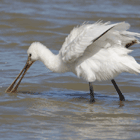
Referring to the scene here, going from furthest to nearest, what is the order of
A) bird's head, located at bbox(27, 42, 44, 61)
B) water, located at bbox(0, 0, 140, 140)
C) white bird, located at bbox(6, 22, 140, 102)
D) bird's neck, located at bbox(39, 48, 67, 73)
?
bird's head, located at bbox(27, 42, 44, 61)
bird's neck, located at bbox(39, 48, 67, 73)
white bird, located at bbox(6, 22, 140, 102)
water, located at bbox(0, 0, 140, 140)

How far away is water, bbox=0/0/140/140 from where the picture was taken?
235 inches

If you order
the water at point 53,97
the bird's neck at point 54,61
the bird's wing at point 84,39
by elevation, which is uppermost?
the bird's wing at point 84,39

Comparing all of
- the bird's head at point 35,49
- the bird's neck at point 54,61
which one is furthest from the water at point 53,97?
the bird's head at point 35,49

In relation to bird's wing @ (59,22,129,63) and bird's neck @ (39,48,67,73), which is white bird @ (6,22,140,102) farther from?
bird's neck @ (39,48,67,73)

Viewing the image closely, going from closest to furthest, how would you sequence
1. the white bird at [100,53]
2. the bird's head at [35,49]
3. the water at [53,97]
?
1. the water at [53,97]
2. the white bird at [100,53]
3. the bird's head at [35,49]

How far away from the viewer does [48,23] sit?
48.6ft

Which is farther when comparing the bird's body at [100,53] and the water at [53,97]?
the bird's body at [100,53]

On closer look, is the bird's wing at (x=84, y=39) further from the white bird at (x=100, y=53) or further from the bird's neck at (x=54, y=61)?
the bird's neck at (x=54, y=61)

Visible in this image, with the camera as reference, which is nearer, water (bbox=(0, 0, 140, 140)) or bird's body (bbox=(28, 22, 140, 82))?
water (bbox=(0, 0, 140, 140))

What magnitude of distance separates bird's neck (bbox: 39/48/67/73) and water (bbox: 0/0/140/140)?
0.64 meters

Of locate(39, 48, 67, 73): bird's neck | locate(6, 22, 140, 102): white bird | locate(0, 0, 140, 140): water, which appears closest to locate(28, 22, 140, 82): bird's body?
locate(6, 22, 140, 102): white bird

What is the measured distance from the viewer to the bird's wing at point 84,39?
672 cm

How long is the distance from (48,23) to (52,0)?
4.02 metres

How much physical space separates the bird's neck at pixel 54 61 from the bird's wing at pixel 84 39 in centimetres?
35
